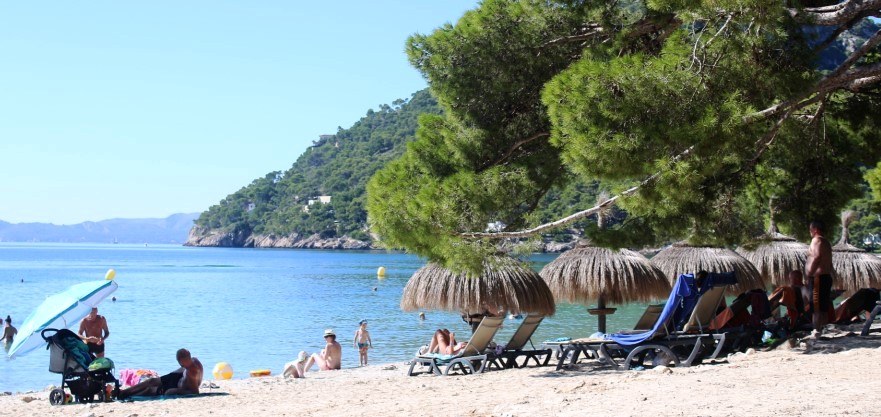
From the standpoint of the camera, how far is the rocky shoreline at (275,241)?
381 feet

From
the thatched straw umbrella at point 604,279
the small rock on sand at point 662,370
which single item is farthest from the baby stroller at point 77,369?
the thatched straw umbrella at point 604,279

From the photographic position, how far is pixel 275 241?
134m

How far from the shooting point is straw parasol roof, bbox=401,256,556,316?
39.0 ft

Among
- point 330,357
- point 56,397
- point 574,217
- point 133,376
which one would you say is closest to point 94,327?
point 133,376

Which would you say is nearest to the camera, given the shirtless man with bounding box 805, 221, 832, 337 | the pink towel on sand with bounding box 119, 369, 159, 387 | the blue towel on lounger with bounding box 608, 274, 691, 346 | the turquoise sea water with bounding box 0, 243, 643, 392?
the blue towel on lounger with bounding box 608, 274, 691, 346

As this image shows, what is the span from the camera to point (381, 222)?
8.36 meters

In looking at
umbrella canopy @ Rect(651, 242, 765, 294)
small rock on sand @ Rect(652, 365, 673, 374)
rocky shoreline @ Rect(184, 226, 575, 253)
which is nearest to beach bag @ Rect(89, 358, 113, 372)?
small rock on sand @ Rect(652, 365, 673, 374)

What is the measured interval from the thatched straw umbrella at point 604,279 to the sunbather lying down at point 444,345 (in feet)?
12.1

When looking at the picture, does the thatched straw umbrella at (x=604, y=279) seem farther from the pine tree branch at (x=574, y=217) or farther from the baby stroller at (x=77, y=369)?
the baby stroller at (x=77, y=369)

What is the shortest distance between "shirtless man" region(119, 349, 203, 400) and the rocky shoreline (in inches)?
3292

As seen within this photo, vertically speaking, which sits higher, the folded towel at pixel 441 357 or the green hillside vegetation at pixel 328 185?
the green hillside vegetation at pixel 328 185

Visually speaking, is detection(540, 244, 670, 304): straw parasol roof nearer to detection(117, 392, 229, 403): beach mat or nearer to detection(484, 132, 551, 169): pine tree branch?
detection(484, 132, 551, 169): pine tree branch

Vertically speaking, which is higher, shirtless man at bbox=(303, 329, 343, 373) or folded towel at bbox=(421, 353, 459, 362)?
folded towel at bbox=(421, 353, 459, 362)

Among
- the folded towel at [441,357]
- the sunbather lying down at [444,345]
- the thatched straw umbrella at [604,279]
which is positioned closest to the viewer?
the folded towel at [441,357]
